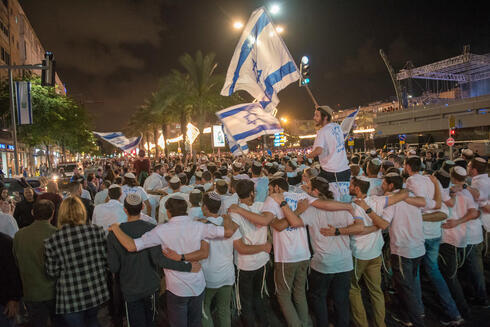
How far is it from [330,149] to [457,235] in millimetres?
2174

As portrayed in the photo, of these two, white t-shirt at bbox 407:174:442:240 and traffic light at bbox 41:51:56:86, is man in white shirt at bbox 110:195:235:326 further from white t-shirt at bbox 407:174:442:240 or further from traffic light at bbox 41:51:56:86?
traffic light at bbox 41:51:56:86

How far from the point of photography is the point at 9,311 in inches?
139

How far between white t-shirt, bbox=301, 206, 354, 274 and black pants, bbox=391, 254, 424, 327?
788 millimetres

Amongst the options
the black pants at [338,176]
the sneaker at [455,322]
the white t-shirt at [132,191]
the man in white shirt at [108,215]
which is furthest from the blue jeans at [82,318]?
the sneaker at [455,322]

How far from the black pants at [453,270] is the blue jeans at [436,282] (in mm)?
176

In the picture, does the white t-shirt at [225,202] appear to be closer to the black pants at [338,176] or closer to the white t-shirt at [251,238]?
the white t-shirt at [251,238]

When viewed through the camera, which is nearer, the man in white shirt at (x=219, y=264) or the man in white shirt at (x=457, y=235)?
the man in white shirt at (x=219, y=264)

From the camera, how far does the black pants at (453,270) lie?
4.62m

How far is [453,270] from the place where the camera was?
15.4 feet

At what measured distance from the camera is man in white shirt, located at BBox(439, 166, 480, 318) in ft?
15.3

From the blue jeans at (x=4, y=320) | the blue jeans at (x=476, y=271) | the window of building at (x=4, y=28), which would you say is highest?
the window of building at (x=4, y=28)

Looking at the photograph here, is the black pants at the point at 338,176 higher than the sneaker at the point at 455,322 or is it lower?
higher

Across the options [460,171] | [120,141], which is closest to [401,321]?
[460,171]

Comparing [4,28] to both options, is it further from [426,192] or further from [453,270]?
[453,270]
